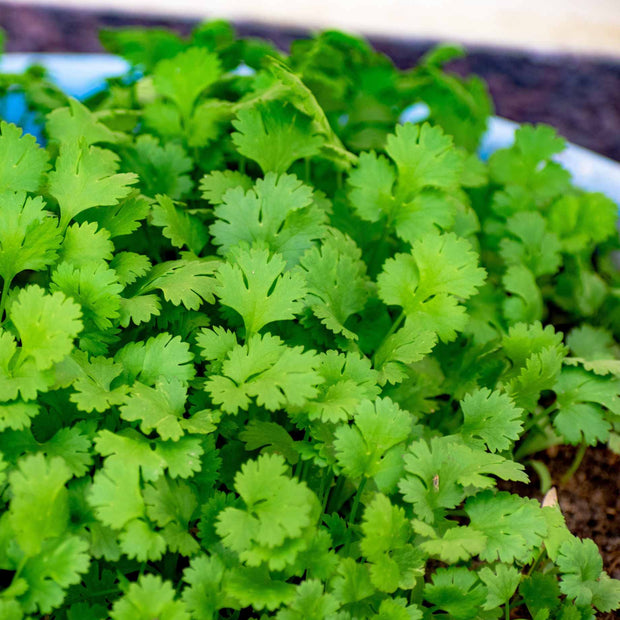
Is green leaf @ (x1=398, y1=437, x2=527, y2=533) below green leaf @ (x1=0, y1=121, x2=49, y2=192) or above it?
below

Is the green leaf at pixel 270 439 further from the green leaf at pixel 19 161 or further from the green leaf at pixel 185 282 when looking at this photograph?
the green leaf at pixel 19 161

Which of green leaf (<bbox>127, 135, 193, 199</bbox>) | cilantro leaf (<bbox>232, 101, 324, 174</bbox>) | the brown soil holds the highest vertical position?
cilantro leaf (<bbox>232, 101, 324, 174</bbox>)

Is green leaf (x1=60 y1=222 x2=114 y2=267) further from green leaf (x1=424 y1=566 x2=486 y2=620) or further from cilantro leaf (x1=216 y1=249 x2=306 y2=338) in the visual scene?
green leaf (x1=424 y1=566 x2=486 y2=620)

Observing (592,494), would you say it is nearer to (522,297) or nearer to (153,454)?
(522,297)

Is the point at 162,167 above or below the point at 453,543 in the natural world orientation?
above

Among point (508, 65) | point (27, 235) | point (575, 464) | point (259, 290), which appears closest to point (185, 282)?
point (259, 290)

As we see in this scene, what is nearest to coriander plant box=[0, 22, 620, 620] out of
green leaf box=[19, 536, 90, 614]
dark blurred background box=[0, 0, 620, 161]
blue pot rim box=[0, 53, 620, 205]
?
green leaf box=[19, 536, 90, 614]
